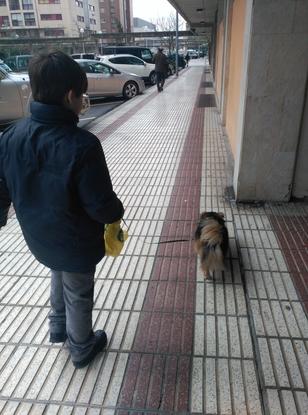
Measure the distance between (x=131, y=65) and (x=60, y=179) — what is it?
60.3 ft

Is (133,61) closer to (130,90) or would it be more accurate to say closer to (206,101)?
(130,90)

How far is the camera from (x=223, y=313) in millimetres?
2543

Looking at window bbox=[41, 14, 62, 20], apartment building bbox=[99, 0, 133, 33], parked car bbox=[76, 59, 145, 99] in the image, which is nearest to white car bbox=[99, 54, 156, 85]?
parked car bbox=[76, 59, 145, 99]

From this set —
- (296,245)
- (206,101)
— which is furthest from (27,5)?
(296,245)

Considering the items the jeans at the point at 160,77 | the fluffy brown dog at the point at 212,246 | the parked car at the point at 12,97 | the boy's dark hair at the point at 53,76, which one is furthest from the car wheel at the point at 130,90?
the boy's dark hair at the point at 53,76

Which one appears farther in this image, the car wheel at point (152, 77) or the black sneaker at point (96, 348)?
the car wheel at point (152, 77)

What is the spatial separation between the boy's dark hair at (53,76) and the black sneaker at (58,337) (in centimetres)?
150

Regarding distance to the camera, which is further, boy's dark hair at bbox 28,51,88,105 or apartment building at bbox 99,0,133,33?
apartment building at bbox 99,0,133,33

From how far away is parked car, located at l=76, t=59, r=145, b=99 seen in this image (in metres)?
13.0

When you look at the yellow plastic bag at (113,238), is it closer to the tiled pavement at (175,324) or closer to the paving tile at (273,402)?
the tiled pavement at (175,324)

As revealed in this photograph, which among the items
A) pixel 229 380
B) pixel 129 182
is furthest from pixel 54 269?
pixel 129 182

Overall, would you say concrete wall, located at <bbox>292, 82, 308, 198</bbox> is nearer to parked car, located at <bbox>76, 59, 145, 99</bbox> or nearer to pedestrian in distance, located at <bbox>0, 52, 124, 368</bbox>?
pedestrian in distance, located at <bbox>0, 52, 124, 368</bbox>

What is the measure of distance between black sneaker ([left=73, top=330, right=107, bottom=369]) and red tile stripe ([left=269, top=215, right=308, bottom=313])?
57.1 inches

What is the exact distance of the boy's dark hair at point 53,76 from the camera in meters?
1.48
